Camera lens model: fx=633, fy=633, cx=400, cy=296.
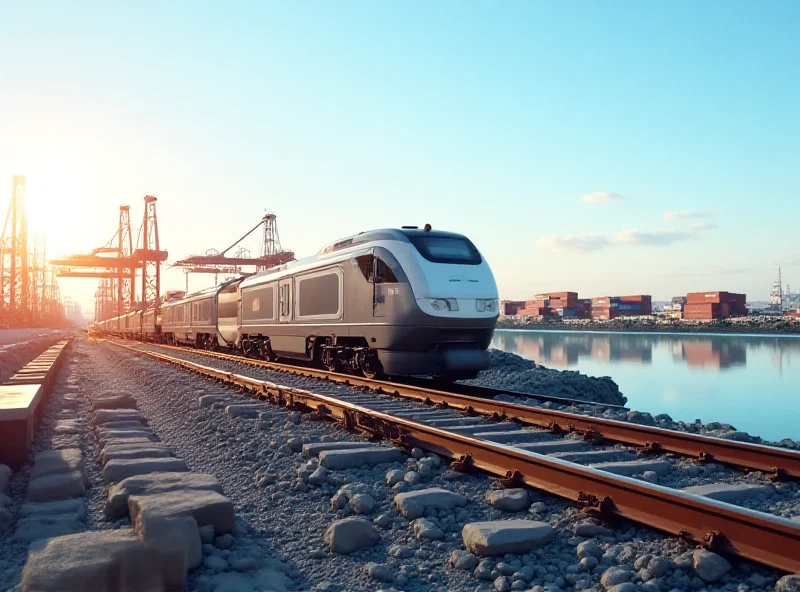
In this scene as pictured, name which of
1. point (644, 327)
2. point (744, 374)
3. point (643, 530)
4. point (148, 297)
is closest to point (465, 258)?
point (643, 530)

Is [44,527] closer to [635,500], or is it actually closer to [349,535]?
[349,535]

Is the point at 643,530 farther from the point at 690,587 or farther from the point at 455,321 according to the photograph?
the point at 455,321

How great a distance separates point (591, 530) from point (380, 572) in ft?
4.35

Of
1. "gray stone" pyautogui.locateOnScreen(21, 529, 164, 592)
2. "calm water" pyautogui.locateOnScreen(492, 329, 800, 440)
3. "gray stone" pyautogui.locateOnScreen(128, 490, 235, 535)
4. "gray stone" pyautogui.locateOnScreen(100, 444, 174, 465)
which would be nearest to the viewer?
"gray stone" pyautogui.locateOnScreen(21, 529, 164, 592)

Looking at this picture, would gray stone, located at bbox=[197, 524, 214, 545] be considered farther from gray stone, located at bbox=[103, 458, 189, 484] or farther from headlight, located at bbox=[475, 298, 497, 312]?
headlight, located at bbox=[475, 298, 497, 312]

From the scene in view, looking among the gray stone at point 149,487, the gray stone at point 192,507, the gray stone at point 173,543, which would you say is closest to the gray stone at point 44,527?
the gray stone at point 149,487

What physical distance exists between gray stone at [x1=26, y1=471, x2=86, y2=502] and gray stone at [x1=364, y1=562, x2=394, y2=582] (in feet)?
9.09

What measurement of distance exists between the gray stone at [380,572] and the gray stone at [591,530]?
1201 mm

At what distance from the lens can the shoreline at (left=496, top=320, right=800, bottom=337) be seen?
61406 mm

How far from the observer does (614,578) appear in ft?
10.3

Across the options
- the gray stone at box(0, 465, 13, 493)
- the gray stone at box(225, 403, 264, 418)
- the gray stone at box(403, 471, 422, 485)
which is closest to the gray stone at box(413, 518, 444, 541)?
the gray stone at box(403, 471, 422, 485)

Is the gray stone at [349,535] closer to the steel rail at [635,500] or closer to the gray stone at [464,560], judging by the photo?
A: the gray stone at [464,560]

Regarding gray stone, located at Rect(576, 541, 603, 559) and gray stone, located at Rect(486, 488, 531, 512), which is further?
gray stone, located at Rect(486, 488, 531, 512)

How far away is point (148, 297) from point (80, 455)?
300ft
